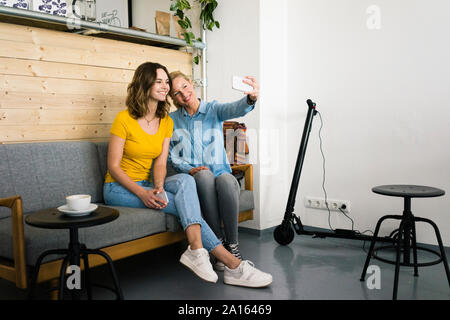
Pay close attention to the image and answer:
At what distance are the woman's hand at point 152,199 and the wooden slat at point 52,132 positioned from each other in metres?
0.75

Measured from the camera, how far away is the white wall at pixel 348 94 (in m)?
2.91

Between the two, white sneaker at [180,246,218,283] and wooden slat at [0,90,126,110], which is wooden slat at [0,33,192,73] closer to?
wooden slat at [0,90,126,110]

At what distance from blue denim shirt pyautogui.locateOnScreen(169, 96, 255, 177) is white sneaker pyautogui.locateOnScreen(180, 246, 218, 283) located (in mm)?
625

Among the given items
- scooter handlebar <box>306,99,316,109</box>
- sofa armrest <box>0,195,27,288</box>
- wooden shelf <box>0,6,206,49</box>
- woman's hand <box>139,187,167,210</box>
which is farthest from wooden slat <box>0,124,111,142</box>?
scooter handlebar <box>306,99,316,109</box>

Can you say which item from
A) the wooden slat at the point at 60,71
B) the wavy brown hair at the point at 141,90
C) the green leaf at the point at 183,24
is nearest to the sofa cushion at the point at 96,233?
the wavy brown hair at the point at 141,90

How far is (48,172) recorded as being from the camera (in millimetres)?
2486

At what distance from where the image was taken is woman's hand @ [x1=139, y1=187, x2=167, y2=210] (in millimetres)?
2357

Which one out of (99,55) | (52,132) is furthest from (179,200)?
(99,55)

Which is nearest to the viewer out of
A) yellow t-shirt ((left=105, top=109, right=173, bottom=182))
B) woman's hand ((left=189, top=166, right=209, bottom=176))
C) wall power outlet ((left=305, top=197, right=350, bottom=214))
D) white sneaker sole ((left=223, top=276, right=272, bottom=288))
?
white sneaker sole ((left=223, top=276, right=272, bottom=288))

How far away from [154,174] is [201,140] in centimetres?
38

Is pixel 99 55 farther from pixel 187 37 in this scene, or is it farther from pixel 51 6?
pixel 51 6

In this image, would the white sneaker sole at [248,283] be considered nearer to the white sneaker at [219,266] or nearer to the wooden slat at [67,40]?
the white sneaker at [219,266]
